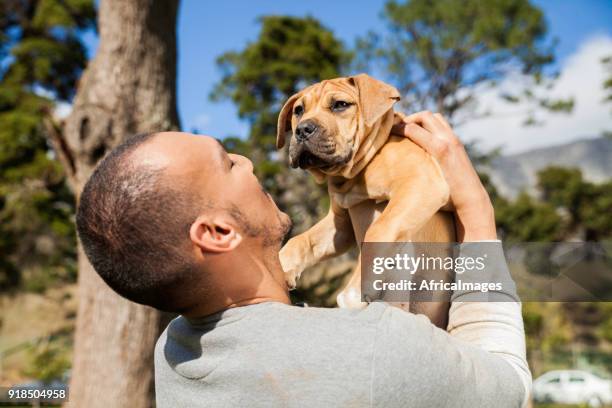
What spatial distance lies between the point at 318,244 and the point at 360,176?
1.03 ft

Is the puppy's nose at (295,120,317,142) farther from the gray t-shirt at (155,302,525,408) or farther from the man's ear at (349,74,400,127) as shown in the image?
the gray t-shirt at (155,302,525,408)

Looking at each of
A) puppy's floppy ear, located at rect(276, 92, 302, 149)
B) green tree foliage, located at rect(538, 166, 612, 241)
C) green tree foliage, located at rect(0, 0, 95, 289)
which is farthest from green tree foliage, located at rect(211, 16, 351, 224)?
green tree foliage, located at rect(538, 166, 612, 241)

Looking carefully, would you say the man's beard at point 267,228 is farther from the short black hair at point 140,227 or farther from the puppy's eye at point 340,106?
the puppy's eye at point 340,106

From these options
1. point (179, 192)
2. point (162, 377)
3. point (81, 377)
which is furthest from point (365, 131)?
point (81, 377)

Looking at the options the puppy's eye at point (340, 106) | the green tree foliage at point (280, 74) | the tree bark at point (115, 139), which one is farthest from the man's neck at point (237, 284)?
the green tree foliage at point (280, 74)

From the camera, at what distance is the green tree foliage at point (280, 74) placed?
15.1 meters

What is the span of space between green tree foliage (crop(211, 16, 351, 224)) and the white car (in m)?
9.39

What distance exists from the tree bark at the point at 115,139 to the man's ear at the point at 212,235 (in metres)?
4.33

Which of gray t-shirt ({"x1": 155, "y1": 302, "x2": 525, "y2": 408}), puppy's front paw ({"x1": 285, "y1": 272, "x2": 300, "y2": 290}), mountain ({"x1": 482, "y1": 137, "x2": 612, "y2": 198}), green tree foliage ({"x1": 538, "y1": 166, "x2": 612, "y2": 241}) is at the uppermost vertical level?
mountain ({"x1": 482, "y1": 137, "x2": 612, "y2": 198})

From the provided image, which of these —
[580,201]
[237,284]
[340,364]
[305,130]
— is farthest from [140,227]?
[580,201]

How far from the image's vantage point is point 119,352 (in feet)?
18.6

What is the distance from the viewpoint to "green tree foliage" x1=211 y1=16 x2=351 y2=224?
49.4ft

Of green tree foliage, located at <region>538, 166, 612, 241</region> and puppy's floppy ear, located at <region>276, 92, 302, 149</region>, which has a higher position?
green tree foliage, located at <region>538, 166, 612, 241</region>

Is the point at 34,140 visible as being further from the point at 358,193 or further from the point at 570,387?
the point at 570,387
